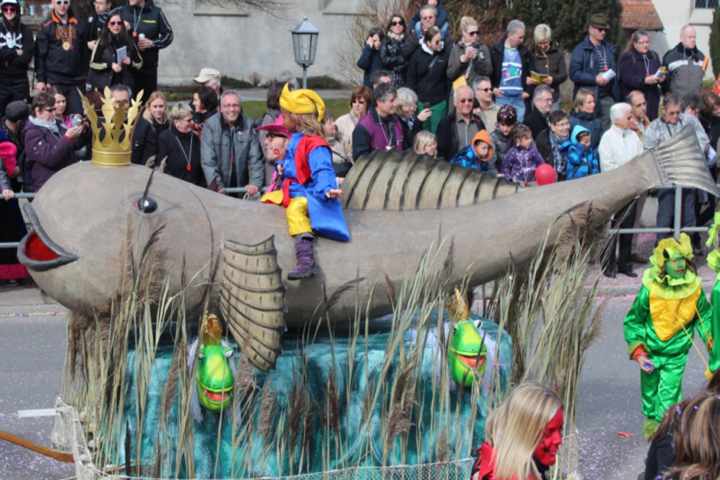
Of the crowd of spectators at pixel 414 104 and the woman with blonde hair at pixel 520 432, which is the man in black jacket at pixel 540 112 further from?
the woman with blonde hair at pixel 520 432

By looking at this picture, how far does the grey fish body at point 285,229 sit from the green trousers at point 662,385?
969 millimetres

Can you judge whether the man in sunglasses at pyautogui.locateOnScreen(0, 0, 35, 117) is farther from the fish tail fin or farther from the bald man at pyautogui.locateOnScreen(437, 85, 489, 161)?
the fish tail fin

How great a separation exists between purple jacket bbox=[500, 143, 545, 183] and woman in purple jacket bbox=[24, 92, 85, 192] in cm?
341

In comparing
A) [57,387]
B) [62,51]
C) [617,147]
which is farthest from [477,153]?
[62,51]

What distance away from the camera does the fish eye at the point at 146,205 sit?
236 inches

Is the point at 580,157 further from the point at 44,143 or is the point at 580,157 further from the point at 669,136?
the point at 44,143

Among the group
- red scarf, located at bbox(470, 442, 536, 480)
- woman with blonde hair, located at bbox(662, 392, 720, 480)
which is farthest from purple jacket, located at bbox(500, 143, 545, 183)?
woman with blonde hair, located at bbox(662, 392, 720, 480)

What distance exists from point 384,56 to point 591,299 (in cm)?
650

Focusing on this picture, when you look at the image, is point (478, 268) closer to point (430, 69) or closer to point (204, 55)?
point (430, 69)

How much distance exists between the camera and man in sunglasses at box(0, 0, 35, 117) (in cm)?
1191

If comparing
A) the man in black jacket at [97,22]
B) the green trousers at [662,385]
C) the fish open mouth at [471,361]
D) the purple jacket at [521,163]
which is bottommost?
the green trousers at [662,385]

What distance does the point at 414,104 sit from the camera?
36.2 ft

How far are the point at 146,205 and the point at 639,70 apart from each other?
8.46m

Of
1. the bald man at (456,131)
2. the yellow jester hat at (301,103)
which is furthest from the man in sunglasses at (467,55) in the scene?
the yellow jester hat at (301,103)
